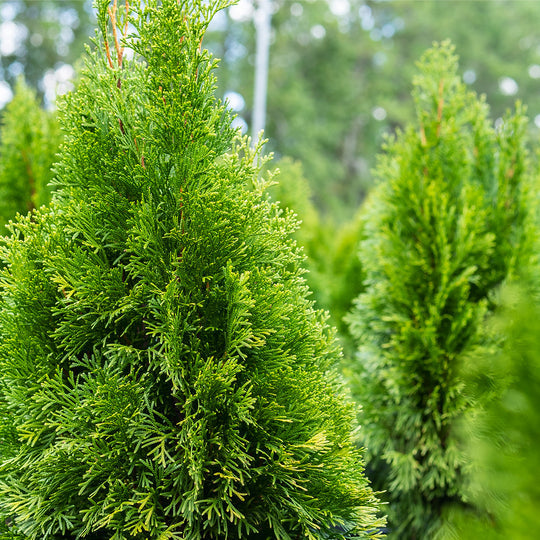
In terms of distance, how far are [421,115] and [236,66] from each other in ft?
87.2

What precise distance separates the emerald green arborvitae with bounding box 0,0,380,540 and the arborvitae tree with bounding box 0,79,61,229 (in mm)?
2507

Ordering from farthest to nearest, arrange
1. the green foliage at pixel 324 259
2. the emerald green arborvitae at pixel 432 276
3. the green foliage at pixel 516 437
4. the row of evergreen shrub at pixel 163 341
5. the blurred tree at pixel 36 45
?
1. the blurred tree at pixel 36 45
2. the green foliage at pixel 324 259
3. the emerald green arborvitae at pixel 432 276
4. the row of evergreen shrub at pixel 163 341
5. the green foliage at pixel 516 437

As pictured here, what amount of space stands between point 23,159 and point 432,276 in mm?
3734

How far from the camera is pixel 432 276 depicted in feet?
11.6

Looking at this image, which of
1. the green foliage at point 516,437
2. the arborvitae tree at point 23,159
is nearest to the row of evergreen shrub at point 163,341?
the green foliage at point 516,437

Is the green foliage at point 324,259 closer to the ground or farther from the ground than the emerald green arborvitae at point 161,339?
farther from the ground

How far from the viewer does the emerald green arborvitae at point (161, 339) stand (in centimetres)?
178

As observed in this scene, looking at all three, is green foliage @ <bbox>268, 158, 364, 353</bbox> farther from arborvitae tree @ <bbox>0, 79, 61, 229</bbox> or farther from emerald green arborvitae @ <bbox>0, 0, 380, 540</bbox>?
arborvitae tree @ <bbox>0, 79, 61, 229</bbox>

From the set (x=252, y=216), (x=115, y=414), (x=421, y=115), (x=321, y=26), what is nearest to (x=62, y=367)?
(x=115, y=414)

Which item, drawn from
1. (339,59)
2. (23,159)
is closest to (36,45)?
(339,59)

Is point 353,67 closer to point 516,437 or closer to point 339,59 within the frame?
point 339,59

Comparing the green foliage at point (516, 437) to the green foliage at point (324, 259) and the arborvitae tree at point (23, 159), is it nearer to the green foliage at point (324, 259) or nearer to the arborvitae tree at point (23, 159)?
the green foliage at point (324, 259)

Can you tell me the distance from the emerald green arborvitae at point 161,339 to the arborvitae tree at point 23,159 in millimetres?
2507

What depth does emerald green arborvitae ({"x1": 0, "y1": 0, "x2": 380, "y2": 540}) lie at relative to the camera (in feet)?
5.84
